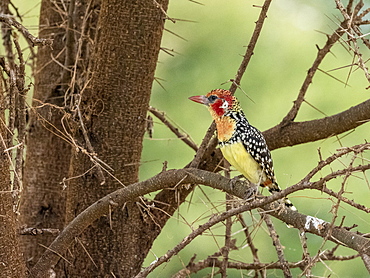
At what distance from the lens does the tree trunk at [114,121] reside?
91.0 inches

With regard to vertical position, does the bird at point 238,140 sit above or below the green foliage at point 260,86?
below

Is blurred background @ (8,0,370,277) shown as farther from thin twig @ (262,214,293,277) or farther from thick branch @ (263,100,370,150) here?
thin twig @ (262,214,293,277)

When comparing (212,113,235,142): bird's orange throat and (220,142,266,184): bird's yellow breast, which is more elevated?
(212,113,235,142): bird's orange throat

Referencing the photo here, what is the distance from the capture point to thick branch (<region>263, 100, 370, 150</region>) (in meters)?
2.13

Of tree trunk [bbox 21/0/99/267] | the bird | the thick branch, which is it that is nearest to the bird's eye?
the bird

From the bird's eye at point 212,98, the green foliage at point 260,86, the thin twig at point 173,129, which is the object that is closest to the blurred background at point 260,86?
the green foliage at point 260,86

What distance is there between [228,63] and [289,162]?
43.9 inches

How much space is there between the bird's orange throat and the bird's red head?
0.03 metres

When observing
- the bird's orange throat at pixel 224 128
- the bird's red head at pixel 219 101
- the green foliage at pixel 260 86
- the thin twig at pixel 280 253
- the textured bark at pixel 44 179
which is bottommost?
the thin twig at pixel 280 253

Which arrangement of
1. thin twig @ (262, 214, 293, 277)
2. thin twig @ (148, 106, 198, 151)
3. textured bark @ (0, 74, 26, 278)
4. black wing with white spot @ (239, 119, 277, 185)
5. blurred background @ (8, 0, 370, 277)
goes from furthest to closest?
blurred background @ (8, 0, 370, 277) → thin twig @ (148, 106, 198, 151) → black wing with white spot @ (239, 119, 277, 185) → thin twig @ (262, 214, 293, 277) → textured bark @ (0, 74, 26, 278)

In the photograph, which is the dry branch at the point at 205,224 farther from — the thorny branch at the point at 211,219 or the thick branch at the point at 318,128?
the thick branch at the point at 318,128

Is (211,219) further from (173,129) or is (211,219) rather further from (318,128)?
(173,129)

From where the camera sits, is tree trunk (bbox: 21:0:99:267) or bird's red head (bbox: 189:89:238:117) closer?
bird's red head (bbox: 189:89:238:117)

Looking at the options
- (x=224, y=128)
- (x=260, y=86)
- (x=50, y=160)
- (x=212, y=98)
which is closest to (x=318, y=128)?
(x=224, y=128)
